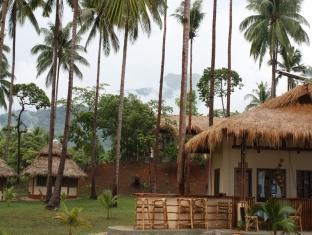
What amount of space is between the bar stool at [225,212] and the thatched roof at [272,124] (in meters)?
1.65

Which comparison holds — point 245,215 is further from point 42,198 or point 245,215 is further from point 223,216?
point 42,198

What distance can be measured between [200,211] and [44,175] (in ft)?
65.8

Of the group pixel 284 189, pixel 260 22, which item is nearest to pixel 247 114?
pixel 284 189

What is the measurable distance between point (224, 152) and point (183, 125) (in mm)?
1496

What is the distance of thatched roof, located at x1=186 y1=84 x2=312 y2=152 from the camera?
1331 cm

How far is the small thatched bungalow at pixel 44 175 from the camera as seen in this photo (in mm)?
31828

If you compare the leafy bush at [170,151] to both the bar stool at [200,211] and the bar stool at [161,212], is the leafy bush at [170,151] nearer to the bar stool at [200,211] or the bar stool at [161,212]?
the bar stool at [200,211]

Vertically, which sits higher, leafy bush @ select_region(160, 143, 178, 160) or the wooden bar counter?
leafy bush @ select_region(160, 143, 178, 160)

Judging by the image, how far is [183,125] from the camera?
15.2 m

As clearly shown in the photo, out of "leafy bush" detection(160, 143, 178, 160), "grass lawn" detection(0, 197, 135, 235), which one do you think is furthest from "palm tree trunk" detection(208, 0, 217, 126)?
"leafy bush" detection(160, 143, 178, 160)

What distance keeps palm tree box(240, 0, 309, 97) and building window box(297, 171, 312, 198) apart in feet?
55.9

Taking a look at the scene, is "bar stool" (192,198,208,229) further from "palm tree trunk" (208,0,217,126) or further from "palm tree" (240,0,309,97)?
"palm tree" (240,0,309,97)

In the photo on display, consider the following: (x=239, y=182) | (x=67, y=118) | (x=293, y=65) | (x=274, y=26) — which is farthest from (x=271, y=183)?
(x=293, y=65)

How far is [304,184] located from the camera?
50.6ft
